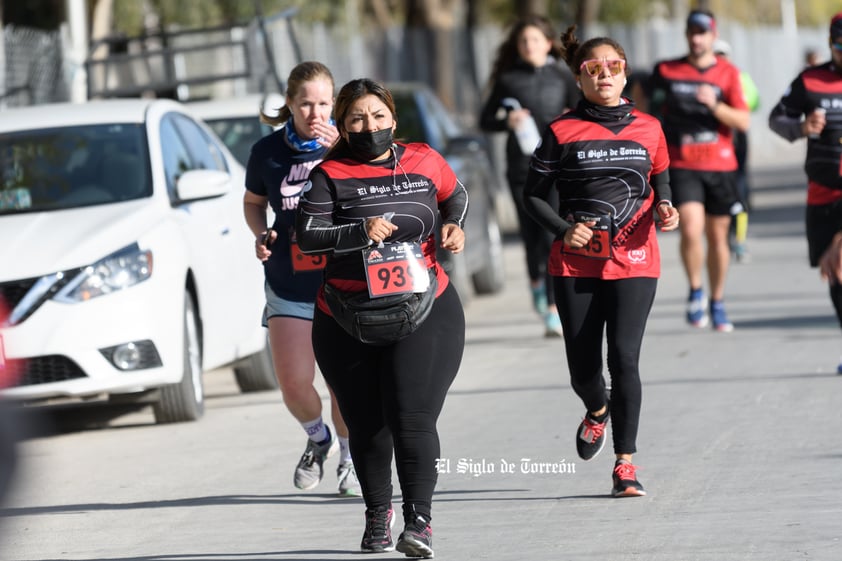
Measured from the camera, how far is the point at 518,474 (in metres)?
8.30

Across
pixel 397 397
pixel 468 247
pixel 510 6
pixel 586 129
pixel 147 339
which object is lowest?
pixel 510 6

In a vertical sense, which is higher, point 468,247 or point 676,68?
point 676,68

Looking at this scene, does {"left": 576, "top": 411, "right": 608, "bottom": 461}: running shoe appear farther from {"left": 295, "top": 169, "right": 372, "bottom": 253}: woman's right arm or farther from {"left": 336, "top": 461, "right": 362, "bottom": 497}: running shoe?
{"left": 295, "top": 169, "right": 372, "bottom": 253}: woman's right arm

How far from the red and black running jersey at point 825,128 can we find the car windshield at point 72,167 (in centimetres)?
361

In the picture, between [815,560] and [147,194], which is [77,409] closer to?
[147,194]

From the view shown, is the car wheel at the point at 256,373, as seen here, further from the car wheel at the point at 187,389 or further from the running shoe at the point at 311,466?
the running shoe at the point at 311,466

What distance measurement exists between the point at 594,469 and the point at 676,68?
466 cm

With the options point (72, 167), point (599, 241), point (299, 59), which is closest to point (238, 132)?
point (299, 59)

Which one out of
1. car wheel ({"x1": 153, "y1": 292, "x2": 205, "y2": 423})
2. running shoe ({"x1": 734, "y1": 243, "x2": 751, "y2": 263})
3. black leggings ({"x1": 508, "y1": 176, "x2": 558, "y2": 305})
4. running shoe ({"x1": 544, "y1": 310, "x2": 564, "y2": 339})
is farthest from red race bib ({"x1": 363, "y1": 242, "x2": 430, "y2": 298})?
running shoe ({"x1": 734, "y1": 243, "x2": 751, "y2": 263})

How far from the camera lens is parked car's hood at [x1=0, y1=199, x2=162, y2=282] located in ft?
31.3

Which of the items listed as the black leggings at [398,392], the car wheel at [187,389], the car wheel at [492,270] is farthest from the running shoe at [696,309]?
the black leggings at [398,392]

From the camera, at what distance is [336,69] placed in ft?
95.6

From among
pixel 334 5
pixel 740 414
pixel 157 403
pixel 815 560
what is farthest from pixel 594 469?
pixel 334 5

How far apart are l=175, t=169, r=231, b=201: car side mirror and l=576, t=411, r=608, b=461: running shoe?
3.15 meters
